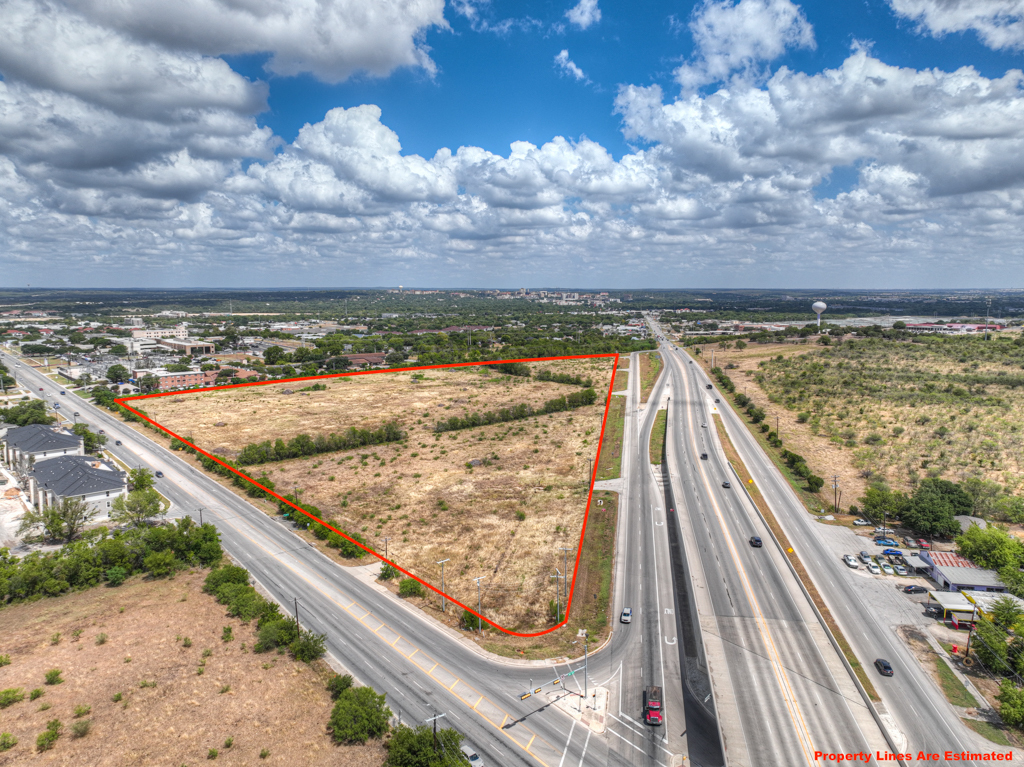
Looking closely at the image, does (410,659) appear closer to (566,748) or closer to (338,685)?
(338,685)

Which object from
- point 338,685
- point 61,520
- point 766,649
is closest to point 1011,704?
point 766,649

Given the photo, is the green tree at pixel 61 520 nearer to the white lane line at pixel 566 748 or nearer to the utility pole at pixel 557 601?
the utility pole at pixel 557 601

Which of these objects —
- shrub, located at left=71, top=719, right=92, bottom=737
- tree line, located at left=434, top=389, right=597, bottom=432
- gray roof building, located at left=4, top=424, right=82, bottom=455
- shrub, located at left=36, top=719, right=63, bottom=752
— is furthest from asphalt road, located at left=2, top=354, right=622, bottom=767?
tree line, located at left=434, top=389, right=597, bottom=432

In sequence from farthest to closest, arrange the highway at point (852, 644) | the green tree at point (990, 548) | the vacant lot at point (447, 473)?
the vacant lot at point (447, 473) < the green tree at point (990, 548) < the highway at point (852, 644)

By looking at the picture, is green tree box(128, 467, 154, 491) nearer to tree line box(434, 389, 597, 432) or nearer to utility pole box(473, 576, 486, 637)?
utility pole box(473, 576, 486, 637)

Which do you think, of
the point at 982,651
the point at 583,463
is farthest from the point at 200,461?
the point at 982,651

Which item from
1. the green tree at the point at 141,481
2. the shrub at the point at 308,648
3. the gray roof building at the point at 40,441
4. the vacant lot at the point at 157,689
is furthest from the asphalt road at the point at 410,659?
the gray roof building at the point at 40,441
